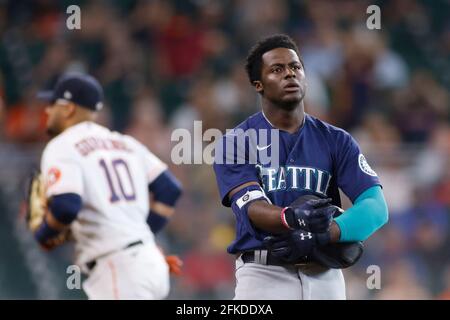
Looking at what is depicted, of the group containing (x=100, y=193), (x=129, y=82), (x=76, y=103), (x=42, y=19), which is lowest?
(x=100, y=193)

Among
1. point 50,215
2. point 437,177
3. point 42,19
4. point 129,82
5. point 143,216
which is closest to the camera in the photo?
point 50,215

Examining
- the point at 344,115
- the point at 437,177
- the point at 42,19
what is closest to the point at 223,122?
the point at 344,115

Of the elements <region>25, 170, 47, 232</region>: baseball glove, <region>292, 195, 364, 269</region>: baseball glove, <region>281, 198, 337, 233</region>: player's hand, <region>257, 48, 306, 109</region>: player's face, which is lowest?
<region>292, 195, 364, 269</region>: baseball glove

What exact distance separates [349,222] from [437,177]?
4718 mm

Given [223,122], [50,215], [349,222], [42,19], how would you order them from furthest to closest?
[42,19], [223,122], [50,215], [349,222]

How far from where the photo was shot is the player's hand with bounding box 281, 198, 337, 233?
171 inches

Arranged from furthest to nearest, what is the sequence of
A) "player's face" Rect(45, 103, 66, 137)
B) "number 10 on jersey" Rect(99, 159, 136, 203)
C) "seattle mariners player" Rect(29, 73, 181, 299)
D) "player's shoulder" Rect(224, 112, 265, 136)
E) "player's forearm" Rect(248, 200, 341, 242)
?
"player's face" Rect(45, 103, 66, 137)
"number 10 on jersey" Rect(99, 159, 136, 203)
"seattle mariners player" Rect(29, 73, 181, 299)
"player's shoulder" Rect(224, 112, 265, 136)
"player's forearm" Rect(248, 200, 341, 242)

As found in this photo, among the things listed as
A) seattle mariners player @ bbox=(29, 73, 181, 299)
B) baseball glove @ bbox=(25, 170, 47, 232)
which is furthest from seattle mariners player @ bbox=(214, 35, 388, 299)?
baseball glove @ bbox=(25, 170, 47, 232)

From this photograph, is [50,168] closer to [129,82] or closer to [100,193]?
[100,193]

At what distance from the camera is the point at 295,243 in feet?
14.5

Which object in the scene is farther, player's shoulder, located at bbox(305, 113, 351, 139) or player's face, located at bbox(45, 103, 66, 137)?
player's face, located at bbox(45, 103, 66, 137)

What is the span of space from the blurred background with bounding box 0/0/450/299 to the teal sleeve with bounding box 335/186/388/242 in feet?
13.3

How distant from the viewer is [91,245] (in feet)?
19.8

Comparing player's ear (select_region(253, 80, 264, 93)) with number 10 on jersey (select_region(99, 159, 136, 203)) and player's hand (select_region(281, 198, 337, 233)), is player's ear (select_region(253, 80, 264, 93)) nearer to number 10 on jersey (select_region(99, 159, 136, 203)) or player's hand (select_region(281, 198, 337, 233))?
player's hand (select_region(281, 198, 337, 233))
